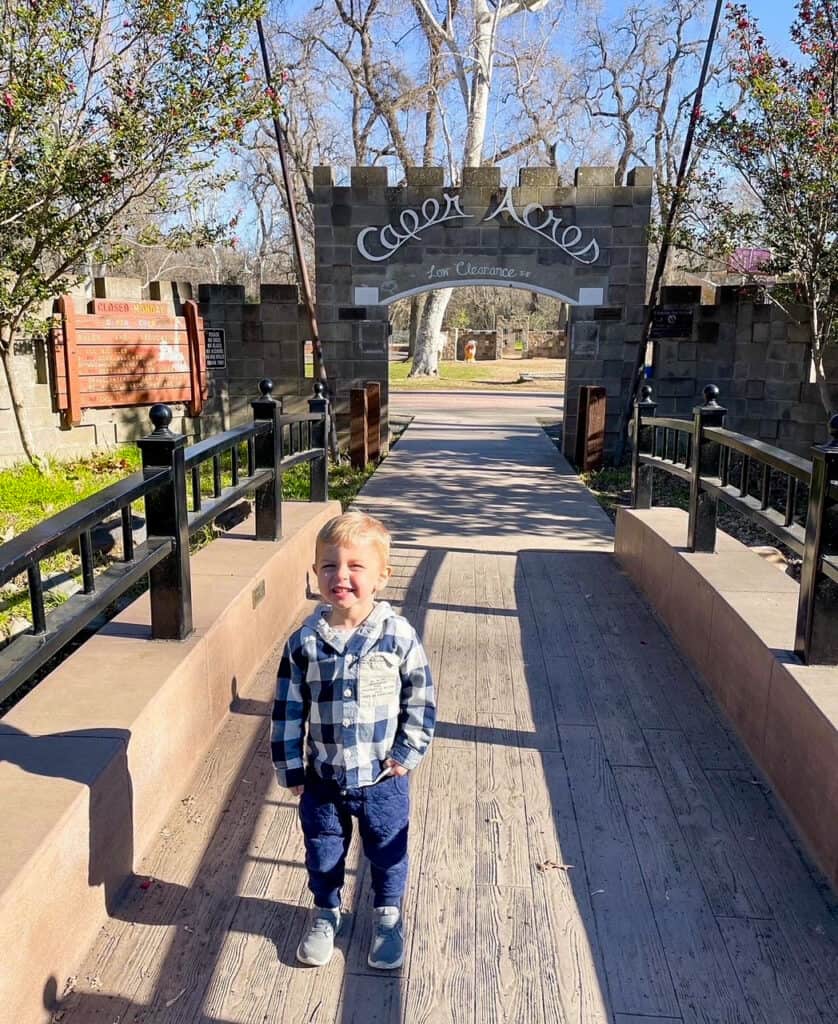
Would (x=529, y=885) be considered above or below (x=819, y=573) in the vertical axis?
below

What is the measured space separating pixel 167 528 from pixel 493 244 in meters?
9.35

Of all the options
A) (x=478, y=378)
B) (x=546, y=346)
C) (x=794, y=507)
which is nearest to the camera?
(x=794, y=507)

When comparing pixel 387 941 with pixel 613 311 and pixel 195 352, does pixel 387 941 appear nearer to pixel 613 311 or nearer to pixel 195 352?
pixel 613 311

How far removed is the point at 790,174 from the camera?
9883 millimetres

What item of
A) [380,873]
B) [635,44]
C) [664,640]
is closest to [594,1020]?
[380,873]

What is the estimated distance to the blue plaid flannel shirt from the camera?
2.28 meters

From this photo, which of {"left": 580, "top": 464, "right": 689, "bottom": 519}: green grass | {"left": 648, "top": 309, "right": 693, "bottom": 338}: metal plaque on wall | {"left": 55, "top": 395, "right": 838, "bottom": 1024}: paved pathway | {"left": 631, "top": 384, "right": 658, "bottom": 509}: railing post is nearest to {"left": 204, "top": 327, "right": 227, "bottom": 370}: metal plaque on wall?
{"left": 580, "top": 464, "right": 689, "bottom": 519}: green grass

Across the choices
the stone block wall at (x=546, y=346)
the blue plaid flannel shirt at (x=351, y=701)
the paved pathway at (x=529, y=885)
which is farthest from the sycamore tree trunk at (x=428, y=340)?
the blue plaid flannel shirt at (x=351, y=701)

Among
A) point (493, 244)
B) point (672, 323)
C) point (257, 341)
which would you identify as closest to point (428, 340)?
point (257, 341)

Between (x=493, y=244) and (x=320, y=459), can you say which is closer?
(x=320, y=459)

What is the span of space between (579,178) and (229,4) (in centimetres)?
487

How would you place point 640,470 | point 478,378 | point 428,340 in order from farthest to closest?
point 478,378
point 428,340
point 640,470

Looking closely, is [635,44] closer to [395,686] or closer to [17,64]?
[17,64]

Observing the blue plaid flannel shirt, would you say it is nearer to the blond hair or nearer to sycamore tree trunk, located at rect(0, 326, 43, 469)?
the blond hair
